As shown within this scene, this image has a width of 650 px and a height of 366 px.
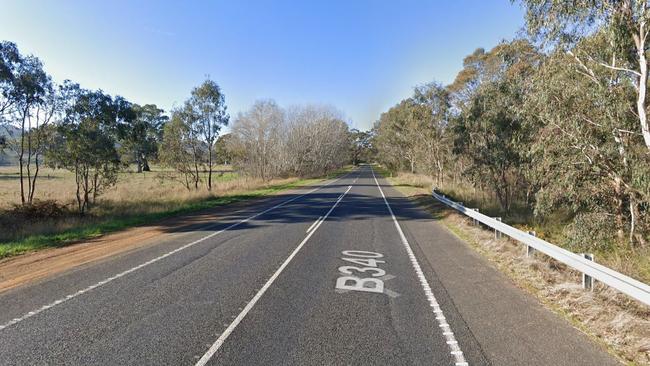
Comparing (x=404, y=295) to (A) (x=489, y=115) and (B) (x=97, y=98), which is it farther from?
(B) (x=97, y=98)

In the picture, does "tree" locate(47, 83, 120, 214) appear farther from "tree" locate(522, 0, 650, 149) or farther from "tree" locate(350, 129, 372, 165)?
"tree" locate(350, 129, 372, 165)

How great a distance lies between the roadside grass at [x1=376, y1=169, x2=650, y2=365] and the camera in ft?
14.3

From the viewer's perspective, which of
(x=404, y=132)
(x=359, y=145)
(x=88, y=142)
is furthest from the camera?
(x=359, y=145)

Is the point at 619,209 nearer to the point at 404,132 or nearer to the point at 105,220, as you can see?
the point at 105,220

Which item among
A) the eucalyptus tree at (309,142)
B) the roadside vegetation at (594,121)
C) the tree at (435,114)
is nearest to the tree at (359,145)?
the eucalyptus tree at (309,142)

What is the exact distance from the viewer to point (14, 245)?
1042 cm

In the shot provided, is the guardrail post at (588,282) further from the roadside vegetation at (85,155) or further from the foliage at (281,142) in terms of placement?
the foliage at (281,142)

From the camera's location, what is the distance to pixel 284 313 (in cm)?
527

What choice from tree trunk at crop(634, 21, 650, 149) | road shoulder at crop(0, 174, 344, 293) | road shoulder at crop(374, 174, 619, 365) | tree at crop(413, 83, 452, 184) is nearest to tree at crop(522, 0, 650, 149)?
tree trunk at crop(634, 21, 650, 149)

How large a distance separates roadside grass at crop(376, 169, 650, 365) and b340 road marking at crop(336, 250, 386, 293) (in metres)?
2.56

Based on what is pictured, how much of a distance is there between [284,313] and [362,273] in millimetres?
2530

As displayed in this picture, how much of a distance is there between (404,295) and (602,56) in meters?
9.31

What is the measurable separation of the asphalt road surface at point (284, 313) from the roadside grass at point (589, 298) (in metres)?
0.25

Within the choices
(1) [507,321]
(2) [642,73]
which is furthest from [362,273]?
(2) [642,73]
